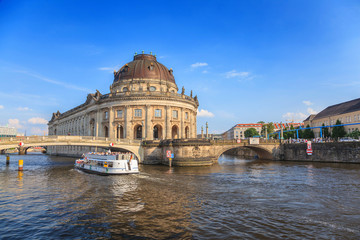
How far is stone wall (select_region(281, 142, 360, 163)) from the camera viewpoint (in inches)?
1909

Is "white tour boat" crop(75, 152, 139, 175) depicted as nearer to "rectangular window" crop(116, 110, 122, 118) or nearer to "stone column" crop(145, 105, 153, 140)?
"stone column" crop(145, 105, 153, 140)

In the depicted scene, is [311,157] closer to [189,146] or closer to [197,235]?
[189,146]

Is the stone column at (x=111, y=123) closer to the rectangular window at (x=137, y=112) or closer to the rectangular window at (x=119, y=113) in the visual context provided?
the rectangular window at (x=119, y=113)

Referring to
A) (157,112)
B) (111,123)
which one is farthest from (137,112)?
(111,123)

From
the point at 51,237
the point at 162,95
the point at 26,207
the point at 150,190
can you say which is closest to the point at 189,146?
the point at 162,95

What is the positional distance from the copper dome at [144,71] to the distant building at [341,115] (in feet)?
197

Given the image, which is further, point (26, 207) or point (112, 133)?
point (112, 133)

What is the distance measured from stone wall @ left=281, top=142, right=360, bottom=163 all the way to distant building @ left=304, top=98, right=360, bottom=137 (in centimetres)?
3478

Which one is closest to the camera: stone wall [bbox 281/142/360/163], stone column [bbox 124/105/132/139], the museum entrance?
stone wall [bbox 281/142/360/163]

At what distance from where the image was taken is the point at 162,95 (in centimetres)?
5762

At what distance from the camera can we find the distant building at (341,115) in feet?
260

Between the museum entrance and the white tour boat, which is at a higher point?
the museum entrance

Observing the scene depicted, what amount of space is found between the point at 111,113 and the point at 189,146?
24.9 meters

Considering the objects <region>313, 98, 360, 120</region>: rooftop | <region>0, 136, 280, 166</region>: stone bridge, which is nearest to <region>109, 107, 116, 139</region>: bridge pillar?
<region>0, 136, 280, 166</region>: stone bridge
